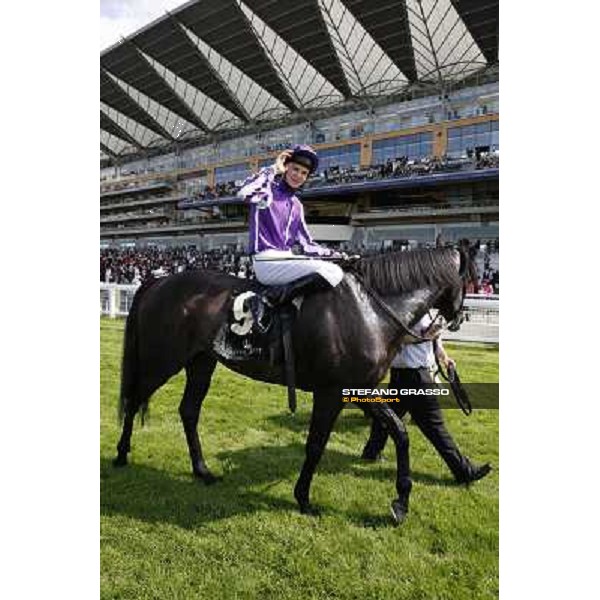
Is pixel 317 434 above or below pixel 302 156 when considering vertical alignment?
below

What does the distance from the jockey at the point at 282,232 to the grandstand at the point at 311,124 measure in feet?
1.22

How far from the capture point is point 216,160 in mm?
4680

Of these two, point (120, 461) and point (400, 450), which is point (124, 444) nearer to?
point (120, 461)

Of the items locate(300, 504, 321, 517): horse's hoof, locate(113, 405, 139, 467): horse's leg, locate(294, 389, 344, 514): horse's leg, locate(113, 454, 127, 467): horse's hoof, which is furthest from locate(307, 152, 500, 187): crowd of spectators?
Answer: locate(113, 454, 127, 467): horse's hoof

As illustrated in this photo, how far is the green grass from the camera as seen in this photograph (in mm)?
2395

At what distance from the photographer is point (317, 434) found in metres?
2.87

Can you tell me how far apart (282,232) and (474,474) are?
6.51ft

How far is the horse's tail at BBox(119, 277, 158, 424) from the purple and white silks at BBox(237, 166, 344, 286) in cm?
98

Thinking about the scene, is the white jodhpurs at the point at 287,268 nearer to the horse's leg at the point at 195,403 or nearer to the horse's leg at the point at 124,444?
the horse's leg at the point at 195,403

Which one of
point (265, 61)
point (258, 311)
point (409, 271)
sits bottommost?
point (258, 311)

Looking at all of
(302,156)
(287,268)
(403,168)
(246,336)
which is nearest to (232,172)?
(302,156)

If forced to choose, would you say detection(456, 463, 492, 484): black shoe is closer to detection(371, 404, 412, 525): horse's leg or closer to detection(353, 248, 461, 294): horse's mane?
detection(371, 404, 412, 525): horse's leg
